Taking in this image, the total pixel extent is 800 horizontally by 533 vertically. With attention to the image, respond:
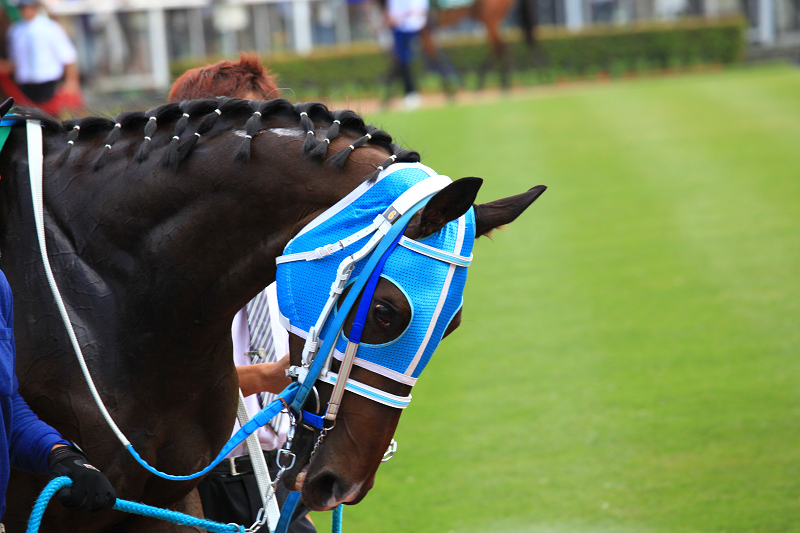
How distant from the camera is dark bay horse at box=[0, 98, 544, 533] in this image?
190cm

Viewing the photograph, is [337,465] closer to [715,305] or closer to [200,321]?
[200,321]

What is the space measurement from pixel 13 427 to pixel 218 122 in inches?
32.9

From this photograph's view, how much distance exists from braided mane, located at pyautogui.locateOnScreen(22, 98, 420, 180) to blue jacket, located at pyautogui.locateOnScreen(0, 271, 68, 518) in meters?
0.48

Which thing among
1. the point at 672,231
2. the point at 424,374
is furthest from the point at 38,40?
the point at 672,231

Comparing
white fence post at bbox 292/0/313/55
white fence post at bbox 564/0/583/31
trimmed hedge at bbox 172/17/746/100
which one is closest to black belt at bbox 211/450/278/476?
trimmed hedge at bbox 172/17/746/100

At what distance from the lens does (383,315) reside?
1.76 metres

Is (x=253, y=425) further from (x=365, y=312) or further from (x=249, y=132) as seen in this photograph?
(x=249, y=132)

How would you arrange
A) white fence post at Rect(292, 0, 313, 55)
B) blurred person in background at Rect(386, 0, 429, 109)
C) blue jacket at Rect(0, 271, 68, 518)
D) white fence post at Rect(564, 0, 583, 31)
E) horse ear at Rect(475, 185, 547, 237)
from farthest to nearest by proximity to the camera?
white fence post at Rect(564, 0, 583, 31) < white fence post at Rect(292, 0, 313, 55) < blurred person in background at Rect(386, 0, 429, 109) < horse ear at Rect(475, 185, 547, 237) < blue jacket at Rect(0, 271, 68, 518)

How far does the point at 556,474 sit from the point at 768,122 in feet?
29.6

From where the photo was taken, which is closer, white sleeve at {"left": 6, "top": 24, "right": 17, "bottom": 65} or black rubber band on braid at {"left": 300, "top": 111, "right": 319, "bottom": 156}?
black rubber band on braid at {"left": 300, "top": 111, "right": 319, "bottom": 156}

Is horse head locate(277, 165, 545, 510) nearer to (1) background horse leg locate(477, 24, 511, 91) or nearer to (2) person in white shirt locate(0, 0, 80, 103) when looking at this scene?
(2) person in white shirt locate(0, 0, 80, 103)

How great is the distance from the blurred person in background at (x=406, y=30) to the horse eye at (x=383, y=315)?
13.0 meters

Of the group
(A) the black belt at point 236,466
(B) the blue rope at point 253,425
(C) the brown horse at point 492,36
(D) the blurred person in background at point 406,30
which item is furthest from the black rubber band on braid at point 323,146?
(C) the brown horse at point 492,36

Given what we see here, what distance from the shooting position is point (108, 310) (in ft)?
6.40
